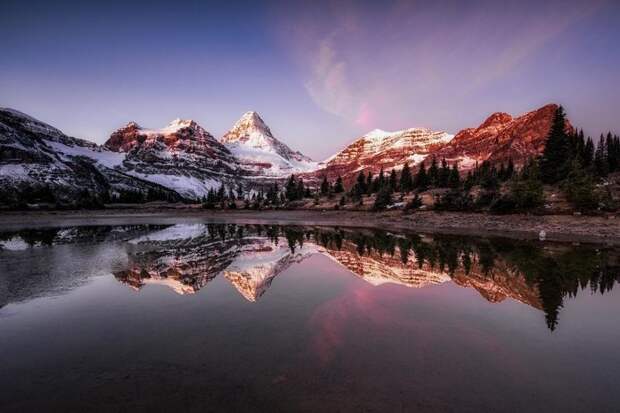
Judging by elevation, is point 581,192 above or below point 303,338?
above

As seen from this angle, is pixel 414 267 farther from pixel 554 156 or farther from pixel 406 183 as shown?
pixel 406 183

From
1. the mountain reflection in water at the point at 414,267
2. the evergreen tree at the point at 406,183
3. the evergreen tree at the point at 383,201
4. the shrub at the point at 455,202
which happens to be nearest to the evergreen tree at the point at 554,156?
the shrub at the point at 455,202

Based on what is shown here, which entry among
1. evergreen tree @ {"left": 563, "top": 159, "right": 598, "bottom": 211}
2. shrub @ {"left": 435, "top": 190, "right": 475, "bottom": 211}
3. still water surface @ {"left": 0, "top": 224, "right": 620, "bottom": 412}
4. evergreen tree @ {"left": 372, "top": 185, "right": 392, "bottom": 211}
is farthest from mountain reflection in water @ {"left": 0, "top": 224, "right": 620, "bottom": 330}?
evergreen tree @ {"left": 372, "top": 185, "right": 392, "bottom": 211}

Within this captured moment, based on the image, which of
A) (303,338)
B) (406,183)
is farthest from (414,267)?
(406,183)

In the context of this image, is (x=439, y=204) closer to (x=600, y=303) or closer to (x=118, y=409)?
(x=600, y=303)

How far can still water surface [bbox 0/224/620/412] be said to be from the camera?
25.2 ft

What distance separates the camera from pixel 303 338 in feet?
36.3

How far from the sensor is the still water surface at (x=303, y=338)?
25.2 ft

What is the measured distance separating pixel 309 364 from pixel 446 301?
9405mm

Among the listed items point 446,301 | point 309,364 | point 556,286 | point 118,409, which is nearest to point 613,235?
point 556,286

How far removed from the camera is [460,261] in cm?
2659

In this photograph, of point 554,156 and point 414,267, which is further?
point 554,156

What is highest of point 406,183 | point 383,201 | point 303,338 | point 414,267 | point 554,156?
point 554,156

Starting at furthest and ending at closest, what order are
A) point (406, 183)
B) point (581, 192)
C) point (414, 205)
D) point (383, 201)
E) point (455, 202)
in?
point (406, 183), point (383, 201), point (414, 205), point (455, 202), point (581, 192)
